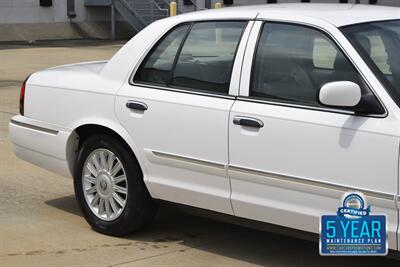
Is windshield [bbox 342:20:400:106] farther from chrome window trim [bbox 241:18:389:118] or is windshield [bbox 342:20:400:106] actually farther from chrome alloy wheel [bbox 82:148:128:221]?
chrome alloy wheel [bbox 82:148:128:221]

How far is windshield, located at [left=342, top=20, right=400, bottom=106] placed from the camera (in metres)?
4.14

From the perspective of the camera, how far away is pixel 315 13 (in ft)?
15.1

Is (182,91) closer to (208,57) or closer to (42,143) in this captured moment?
(208,57)

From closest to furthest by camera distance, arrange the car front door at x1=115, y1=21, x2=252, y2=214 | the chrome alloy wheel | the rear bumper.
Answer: the car front door at x1=115, y1=21, x2=252, y2=214 → the chrome alloy wheel → the rear bumper

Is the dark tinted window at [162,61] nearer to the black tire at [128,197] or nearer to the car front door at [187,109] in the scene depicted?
the car front door at [187,109]

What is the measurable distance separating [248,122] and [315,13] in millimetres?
829

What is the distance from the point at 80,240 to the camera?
5.34 meters

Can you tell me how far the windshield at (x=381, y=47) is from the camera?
13.6 ft

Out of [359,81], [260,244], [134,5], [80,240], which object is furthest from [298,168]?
[134,5]

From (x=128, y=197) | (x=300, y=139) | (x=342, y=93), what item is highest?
(x=342, y=93)

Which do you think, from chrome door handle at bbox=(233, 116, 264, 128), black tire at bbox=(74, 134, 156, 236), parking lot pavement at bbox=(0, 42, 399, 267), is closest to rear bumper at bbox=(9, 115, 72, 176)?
black tire at bbox=(74, 134, 156, 236)

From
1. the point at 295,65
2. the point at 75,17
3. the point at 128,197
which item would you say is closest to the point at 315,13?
the point at 295,65

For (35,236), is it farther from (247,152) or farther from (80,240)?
(247,152)

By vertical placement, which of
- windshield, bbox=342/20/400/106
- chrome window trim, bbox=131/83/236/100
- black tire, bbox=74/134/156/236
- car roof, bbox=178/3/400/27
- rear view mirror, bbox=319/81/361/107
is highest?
car roof, bbox=178/3/400/27
